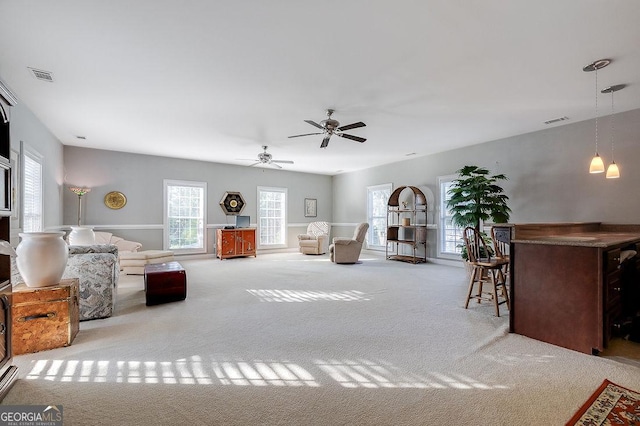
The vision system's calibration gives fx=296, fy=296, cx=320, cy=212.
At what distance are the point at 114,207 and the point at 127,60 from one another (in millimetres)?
5094

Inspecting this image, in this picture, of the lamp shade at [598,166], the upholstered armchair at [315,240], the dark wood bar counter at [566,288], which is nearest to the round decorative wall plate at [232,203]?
the upholstered armchair at [315,240]

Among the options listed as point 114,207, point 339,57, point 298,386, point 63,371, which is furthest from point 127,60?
point 114,207

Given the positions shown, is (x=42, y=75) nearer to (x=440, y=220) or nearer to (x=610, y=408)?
(x=610, y=408)

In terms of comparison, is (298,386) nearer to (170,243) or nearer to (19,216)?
(19,216)

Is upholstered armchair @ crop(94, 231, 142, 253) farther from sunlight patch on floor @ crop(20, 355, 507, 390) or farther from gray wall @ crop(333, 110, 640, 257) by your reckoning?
gray wall @ crop(333, 110, 640, 257)

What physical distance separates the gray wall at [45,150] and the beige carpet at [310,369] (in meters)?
2.61

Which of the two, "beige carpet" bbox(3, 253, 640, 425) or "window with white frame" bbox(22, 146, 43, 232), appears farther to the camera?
"window with white frame" bbox(22, 146, 43, 232)

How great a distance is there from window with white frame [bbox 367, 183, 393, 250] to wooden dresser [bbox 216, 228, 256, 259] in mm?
3516

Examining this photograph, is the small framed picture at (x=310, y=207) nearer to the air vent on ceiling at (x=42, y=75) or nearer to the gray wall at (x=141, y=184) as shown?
the gray wall at (x=141, y=184)

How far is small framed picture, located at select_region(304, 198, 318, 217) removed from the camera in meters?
9.95

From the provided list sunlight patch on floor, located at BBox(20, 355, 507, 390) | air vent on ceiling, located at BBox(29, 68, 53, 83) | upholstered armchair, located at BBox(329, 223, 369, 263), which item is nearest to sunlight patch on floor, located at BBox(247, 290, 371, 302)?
sunlight patch on floor, located at BBox(20, 355, 507, 390)

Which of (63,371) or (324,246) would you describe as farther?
(324,246)

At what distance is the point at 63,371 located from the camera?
2.13 meters

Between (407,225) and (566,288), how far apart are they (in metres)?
4.78
